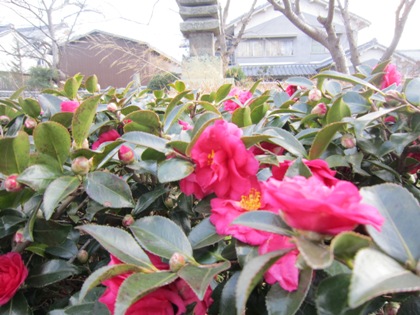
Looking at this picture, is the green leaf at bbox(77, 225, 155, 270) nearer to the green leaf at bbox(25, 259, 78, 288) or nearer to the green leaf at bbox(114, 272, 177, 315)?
the green leaf at bbox(114, 272, 177, 315)

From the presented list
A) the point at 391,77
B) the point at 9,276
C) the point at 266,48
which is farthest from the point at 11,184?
the point at 266,48

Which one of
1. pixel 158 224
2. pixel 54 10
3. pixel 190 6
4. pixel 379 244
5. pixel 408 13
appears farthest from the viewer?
pixel 54 10

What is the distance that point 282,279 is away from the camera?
0.35m

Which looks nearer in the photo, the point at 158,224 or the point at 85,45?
the point at 158,224

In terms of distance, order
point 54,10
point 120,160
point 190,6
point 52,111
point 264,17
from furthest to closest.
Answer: point 264,17, point 54,10, point 190,6, point 52,111, point 120,160

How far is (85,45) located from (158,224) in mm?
21617

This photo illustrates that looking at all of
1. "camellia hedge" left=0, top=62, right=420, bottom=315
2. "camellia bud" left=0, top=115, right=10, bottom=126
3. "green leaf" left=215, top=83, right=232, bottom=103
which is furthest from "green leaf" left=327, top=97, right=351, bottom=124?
"camellia bud" left=0, top=115, right=10, bottom=126

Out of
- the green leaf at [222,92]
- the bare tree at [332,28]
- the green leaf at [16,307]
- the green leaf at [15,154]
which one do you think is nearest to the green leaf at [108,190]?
the green leaf at [15,154]

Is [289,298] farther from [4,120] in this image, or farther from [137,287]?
[4,120]

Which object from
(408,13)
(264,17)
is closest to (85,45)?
(264,17)

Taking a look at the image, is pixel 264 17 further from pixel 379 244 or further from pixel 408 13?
pixel 379 244

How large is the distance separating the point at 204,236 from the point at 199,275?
97mm

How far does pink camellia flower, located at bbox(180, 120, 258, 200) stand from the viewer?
494mm

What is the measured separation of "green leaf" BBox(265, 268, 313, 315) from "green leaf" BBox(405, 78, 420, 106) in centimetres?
46
